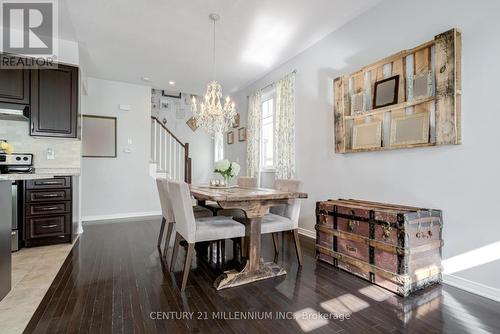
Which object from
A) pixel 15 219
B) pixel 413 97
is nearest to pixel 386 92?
pixel 413 97

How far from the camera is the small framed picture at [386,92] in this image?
261 cm

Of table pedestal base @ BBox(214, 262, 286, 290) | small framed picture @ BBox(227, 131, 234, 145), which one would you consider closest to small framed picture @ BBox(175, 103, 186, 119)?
small framed picture @ BBox(227, 131, 234, 145)

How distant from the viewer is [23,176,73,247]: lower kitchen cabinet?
3.22 m

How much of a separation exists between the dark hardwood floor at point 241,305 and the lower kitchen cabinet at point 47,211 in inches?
43.2

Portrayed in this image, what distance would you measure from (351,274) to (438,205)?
3.40 ft

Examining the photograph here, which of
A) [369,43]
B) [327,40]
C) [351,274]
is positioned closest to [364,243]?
[351,274]

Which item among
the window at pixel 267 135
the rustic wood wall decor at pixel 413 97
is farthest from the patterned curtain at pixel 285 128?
the rustic wood wall decor at pixel 413 97

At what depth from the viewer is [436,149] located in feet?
7.62

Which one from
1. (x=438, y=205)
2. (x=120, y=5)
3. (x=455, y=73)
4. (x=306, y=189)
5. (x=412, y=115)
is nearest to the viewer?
(x=455, y=73)

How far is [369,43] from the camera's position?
2947 millimetres

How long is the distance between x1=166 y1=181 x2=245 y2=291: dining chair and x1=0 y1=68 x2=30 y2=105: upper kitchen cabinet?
111 inches

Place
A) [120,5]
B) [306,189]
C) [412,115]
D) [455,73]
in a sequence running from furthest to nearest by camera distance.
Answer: [306,189]
[120,5]
[412,115]
[455,73]

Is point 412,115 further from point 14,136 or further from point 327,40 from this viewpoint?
point 14,136

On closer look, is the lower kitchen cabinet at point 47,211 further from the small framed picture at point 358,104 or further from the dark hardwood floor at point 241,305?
the small framed picture at point 358,104
